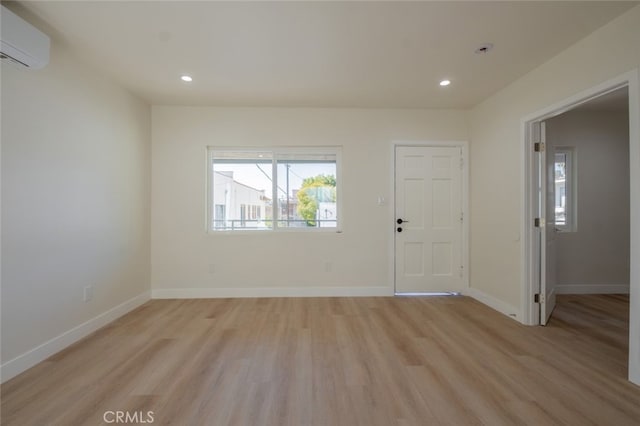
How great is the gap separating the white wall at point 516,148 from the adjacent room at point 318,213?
0.02 metres

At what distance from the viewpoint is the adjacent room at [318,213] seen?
5.77 ft

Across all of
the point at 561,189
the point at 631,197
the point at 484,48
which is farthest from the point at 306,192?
the point at 561,189

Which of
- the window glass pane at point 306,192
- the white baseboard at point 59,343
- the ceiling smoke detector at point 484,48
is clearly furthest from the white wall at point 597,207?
the white baseboard at point 59,343

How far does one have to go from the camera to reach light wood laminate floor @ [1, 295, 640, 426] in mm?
1509

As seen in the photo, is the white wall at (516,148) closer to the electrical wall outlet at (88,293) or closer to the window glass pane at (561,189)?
the window glass pane at (561,189)

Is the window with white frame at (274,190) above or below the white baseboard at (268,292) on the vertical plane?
above

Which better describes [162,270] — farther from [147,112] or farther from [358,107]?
[358,107]

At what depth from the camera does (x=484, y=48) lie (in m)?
2.26

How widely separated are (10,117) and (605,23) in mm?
4469

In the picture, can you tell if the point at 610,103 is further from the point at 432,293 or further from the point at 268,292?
the point at 268,292

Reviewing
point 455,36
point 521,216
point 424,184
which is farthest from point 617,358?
point 455,36

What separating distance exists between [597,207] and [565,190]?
49 centimetres

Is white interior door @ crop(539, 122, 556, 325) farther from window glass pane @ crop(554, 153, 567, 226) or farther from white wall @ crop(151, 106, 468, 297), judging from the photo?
window glass pane @ crop(554, 153, 567, 226)

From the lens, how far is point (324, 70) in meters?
2.60
